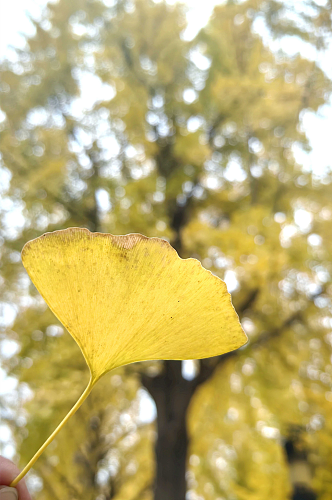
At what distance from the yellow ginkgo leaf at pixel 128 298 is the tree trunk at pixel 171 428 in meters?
2.23

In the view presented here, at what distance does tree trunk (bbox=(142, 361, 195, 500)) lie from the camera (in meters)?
2.12

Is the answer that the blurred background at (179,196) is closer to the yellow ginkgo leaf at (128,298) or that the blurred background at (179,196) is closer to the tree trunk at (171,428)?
the tree trunk at (171,428)

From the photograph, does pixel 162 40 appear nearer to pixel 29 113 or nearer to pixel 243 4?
pixel 243 4

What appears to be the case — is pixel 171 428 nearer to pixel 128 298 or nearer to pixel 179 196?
pixel 179 196

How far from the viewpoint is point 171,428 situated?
7.45ft

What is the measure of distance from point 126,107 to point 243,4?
4.06 feet

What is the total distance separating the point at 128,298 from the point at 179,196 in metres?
2.18

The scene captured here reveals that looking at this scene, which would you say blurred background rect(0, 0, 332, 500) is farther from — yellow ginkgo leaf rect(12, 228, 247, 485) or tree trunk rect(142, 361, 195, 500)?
Result: yellow ginkgo leaf rect(12, 228, 247, 485)

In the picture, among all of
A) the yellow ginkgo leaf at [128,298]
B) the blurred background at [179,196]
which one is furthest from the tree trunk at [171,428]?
the yellow ginkgo leaf at [128,298]

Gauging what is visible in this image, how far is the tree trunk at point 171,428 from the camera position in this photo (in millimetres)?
2123

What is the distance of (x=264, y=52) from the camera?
2.69 m

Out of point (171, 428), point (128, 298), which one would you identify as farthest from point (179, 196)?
point (128, 298)

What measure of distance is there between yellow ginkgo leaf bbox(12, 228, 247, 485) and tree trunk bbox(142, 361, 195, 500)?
2226 millimetres

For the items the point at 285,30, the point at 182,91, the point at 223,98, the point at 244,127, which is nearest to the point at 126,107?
the point at 182,91
